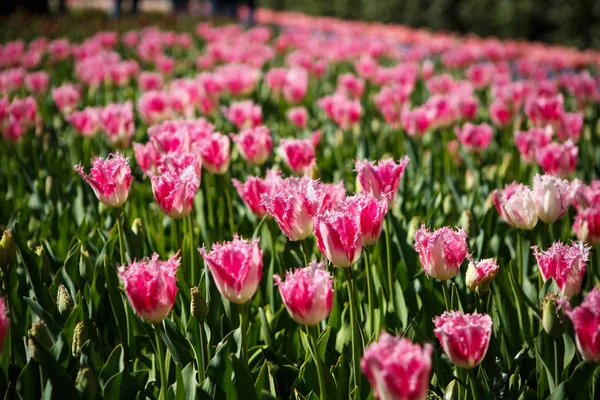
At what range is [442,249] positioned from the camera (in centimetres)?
129

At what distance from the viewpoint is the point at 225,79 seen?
4.06 m

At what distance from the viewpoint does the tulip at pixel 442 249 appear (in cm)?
129

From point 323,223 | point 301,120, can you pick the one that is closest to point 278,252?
point 323,223

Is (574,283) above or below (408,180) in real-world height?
above

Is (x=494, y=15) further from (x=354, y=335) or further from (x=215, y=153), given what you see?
(x=354, y=335)

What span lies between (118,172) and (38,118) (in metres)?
2.19

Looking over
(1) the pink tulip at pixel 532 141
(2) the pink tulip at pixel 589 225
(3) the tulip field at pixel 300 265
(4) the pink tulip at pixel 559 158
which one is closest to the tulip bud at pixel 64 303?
(3) the tulip field at pixel 300 265

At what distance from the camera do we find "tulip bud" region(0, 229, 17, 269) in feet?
4.88

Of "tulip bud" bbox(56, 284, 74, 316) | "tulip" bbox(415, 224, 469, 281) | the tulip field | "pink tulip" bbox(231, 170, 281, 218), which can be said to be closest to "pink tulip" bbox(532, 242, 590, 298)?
the tulip field

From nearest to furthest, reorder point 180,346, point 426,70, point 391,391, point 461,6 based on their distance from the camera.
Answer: point 391,391
point 180,346
point 426,70
point 461,6

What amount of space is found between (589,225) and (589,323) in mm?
663

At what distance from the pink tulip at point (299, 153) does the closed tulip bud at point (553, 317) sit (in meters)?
0.99

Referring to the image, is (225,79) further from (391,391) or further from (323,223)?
(391,391)

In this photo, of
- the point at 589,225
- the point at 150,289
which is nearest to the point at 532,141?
the point at 589,225
